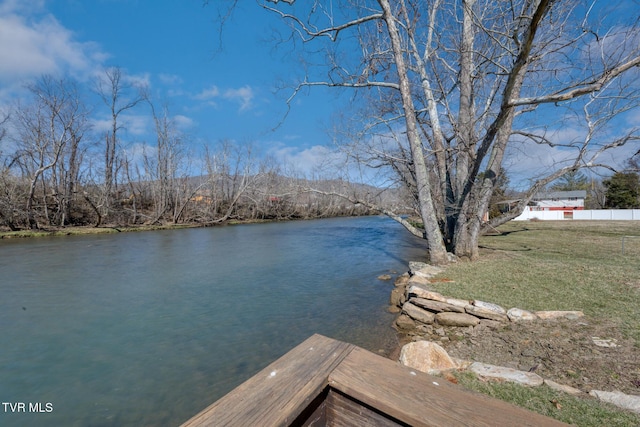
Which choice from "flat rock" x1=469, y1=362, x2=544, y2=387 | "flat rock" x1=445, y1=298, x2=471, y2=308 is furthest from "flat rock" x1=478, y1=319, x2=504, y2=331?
"flat rock" x1=469, y1=362, x2=544, y2=387

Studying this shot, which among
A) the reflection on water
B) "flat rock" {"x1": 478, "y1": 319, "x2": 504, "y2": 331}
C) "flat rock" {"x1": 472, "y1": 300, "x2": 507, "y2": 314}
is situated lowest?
the reflection on water

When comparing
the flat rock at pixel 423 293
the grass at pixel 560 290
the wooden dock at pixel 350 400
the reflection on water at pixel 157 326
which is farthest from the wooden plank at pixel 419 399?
the flat rock at pixel 423 293

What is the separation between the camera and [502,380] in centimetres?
261

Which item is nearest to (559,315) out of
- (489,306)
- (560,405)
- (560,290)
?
(489,306)

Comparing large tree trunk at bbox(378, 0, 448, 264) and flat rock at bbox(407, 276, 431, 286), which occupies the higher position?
large tree trunk at bbox(378, 0, 448, 264)

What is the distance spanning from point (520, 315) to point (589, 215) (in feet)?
102

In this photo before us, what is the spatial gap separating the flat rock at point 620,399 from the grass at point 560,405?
0.09 metres

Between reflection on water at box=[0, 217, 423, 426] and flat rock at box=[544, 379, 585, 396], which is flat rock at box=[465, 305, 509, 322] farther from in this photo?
flat rock at box=[544, 379, 585, 396]

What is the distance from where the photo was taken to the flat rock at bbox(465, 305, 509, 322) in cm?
412

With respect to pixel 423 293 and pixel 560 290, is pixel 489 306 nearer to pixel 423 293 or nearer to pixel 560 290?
pixel 423 293

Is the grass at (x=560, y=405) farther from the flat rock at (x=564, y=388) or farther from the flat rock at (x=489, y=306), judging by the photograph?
the flat rock at (x=489, y=306)

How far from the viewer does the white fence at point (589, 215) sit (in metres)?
23.5

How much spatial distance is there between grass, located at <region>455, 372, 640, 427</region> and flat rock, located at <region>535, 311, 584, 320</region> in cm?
190

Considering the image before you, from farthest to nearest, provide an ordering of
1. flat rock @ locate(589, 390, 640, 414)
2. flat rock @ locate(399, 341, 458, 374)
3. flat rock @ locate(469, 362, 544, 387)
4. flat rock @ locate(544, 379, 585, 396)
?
flat rock @ locate(399, 341, 458, 374) < flat rock @ locate(469, 362, 544, 387) < flat rock @ locate(544, 379, 585, 396) < flat rock @ locate(589, 390, 640, 414)
